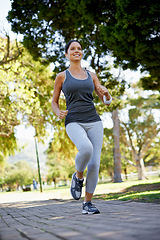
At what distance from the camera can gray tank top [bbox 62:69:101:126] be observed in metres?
4.37

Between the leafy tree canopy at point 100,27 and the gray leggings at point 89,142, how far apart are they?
20.6 ft

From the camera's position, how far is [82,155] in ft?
13.4

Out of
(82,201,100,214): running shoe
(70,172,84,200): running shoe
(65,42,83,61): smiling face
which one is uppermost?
(65,42,83,61): smiling face

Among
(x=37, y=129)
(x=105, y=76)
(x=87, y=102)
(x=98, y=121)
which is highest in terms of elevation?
(x=105, y=76)

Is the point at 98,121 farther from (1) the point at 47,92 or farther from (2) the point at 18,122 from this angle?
(1) the point at 47,92

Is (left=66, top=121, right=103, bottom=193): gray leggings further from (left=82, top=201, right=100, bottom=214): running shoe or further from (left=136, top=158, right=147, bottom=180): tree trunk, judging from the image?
(left=136, top=158, right=147, bottom=180): tree trunk

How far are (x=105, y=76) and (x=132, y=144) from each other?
69.6 ft

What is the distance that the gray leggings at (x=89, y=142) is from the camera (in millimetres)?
4137

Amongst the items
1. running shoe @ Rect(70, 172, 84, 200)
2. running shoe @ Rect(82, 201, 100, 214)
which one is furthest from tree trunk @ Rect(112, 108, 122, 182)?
running shoe @ Rect(70, 172, 84, 200)

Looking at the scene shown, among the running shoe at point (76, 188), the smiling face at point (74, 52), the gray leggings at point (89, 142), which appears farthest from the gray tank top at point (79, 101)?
the running shoe at point (76, 188)

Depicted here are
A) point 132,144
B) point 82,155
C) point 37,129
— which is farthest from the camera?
point 132,144

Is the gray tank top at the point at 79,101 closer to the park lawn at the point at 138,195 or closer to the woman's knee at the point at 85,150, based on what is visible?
the woman's knee at the point at 85,150

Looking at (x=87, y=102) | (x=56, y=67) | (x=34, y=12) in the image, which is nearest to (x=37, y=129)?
(x=56, y=67)

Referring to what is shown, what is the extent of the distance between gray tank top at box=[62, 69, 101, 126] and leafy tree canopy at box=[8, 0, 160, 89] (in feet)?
19.5
